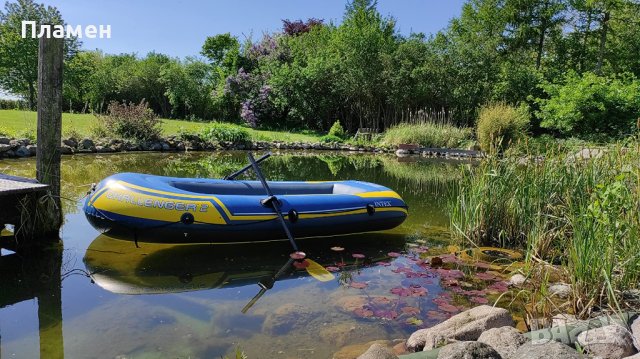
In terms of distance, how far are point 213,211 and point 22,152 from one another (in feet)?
24.7

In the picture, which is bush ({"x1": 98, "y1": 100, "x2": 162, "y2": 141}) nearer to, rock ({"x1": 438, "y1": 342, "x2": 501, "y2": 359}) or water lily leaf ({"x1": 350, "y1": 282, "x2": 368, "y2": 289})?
water lily leaf ({"x1": 350, "y1": 282, "x2": 368, "y2": 289})

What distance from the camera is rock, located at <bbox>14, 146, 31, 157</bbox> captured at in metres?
9.62

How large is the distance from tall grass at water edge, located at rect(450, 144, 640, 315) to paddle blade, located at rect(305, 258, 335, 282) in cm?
145

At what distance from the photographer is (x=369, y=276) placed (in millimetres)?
4188

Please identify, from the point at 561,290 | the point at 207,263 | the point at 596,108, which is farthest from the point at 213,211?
the point at 596,108

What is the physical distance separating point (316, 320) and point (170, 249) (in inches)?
79.0

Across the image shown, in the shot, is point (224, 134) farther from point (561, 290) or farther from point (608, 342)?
point (608, 342)

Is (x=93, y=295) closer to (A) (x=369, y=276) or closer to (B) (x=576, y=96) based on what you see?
(A) (x=369, y=276)

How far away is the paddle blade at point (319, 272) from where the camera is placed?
13.2 feet

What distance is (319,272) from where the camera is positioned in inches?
163

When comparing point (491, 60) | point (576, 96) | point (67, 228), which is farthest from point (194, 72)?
point (67, 228)

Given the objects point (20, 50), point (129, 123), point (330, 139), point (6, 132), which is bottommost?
point (6, 132)

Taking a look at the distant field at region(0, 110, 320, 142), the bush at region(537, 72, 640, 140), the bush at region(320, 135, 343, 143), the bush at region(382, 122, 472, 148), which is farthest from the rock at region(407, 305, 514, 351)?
the bush at region(537, 72, 640, 140)

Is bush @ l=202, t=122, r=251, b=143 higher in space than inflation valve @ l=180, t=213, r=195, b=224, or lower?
higher
